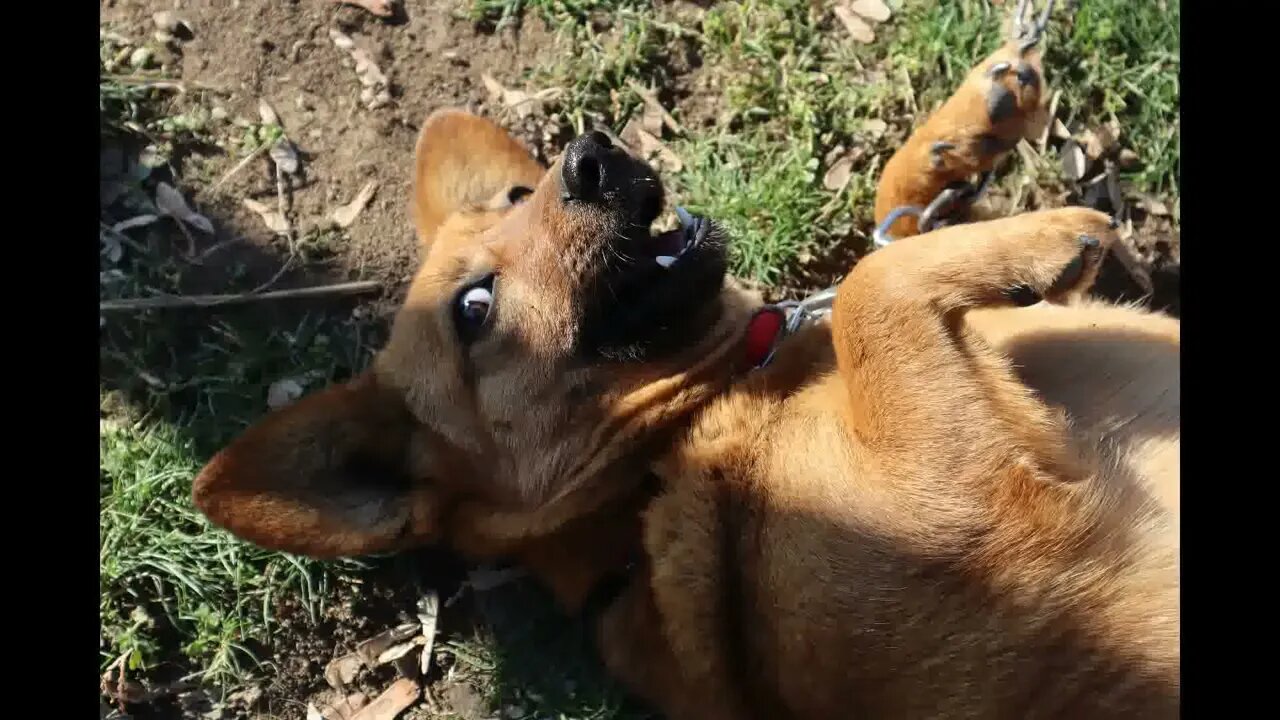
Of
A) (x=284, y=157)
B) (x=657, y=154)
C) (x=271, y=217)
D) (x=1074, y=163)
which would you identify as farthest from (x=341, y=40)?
(x=1074, y=163)

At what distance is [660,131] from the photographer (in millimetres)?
5066

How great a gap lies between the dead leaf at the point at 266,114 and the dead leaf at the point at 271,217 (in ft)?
1.49

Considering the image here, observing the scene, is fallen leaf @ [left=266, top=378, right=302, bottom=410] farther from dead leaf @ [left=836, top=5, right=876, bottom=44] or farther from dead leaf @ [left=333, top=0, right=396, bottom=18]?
dead leaf @ [left=836, top=5, right=876, bottom=44]

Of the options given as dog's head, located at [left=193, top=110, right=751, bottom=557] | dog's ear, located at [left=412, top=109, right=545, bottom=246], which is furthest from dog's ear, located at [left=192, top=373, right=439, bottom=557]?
dog's ear, located at [left=412, top=109, right=545, bottom=246]

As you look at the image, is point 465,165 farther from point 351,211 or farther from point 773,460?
point 773,460

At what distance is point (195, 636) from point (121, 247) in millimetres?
2094

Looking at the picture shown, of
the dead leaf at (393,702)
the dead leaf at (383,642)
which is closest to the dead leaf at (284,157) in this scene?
the dead leaf at (383,642)

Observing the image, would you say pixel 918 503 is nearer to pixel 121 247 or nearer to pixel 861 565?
pixel 861 565

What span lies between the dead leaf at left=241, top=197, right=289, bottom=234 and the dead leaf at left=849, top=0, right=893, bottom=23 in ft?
11.0

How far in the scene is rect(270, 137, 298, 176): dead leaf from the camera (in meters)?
4.99

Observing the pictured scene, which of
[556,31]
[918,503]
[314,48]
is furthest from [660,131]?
[918,503]

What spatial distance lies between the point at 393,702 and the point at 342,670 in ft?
0.96

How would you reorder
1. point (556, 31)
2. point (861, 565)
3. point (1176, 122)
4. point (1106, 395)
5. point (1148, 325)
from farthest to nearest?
1. point (556, 31)
2. point (1176, 122)
3. point (1148, 325)
4. point (1106, 395)
5. point (861, 565)

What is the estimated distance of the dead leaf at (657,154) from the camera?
5016mm
